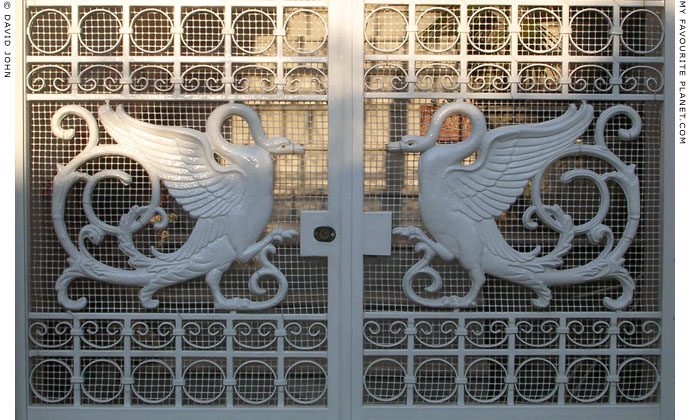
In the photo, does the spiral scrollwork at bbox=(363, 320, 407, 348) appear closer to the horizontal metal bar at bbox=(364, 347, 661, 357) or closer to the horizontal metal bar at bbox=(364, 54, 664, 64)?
the horizontal metal bar at bbox=(364, 347, 661, 357)

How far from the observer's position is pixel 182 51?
3.46 m

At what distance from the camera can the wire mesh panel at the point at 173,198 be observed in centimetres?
343

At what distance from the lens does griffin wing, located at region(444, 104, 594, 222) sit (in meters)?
3.42

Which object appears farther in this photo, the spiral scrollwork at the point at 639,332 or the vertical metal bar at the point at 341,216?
the spiral scrollwork at the point at 639,332

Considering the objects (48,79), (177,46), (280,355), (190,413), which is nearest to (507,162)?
(280,355)

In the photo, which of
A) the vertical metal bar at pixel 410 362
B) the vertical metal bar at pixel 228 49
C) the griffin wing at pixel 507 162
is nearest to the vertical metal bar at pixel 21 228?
the vertical metal bar at pixel 228 49

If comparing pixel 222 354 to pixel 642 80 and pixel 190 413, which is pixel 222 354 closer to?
pixel 190 413

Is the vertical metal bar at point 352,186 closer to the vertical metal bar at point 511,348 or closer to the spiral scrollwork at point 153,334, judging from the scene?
the vertical metal bar at point 511,348

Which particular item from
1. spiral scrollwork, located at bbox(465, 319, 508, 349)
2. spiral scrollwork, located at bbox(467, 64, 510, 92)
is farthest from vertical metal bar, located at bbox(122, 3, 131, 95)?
spiral scrollwork, located at bbox(465, 319, 508, 349)

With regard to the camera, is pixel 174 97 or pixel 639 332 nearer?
pixel 174 97

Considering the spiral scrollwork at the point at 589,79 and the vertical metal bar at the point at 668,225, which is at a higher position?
the spiral scrollwork at the point at 589,79

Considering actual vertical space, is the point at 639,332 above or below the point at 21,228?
below

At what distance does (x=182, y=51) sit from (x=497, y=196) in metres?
1.79
